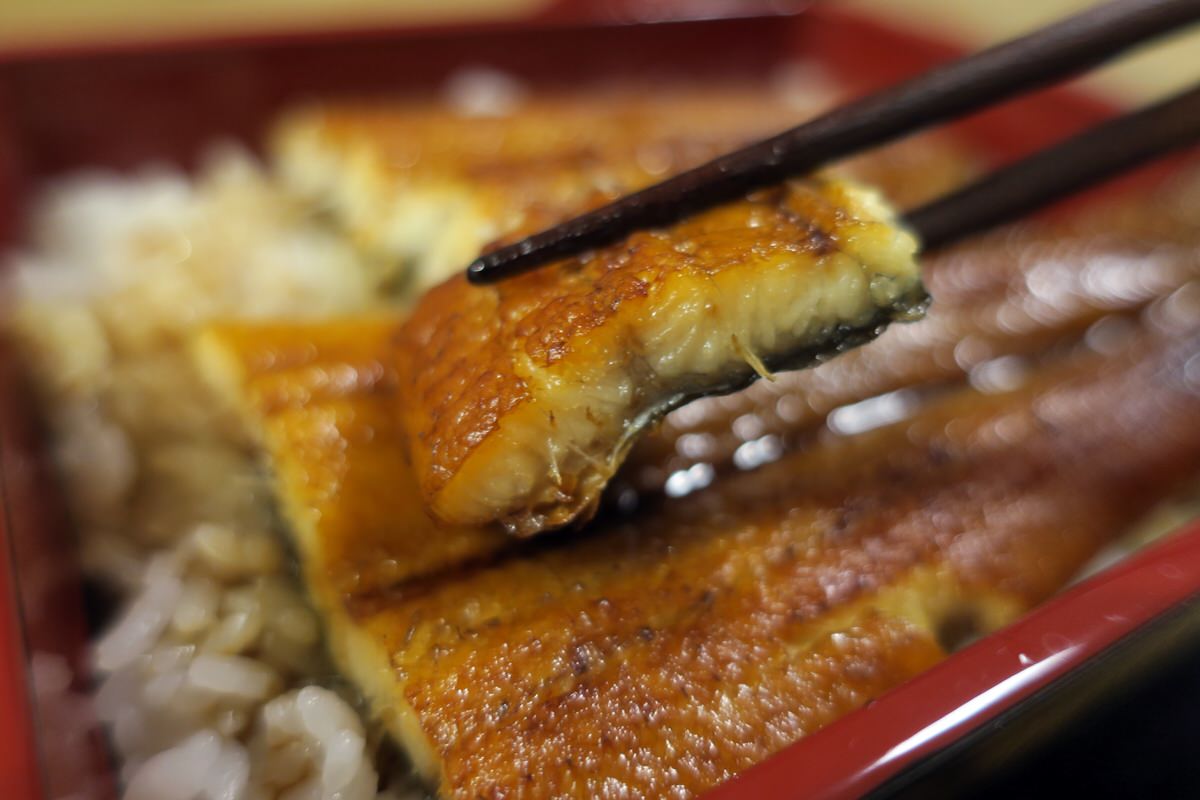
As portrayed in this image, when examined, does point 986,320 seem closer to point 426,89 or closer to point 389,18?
point 426,89

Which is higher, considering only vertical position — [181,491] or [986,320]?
[181,491]

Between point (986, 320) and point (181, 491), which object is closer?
point (181, 491)

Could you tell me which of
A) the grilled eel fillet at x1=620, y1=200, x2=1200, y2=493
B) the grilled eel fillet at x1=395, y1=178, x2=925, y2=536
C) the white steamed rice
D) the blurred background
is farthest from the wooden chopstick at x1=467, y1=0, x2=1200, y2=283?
the blurred background

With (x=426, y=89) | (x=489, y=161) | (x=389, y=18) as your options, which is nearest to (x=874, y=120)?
(x=489, y=161)

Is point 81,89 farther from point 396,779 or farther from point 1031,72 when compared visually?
point 1031,72

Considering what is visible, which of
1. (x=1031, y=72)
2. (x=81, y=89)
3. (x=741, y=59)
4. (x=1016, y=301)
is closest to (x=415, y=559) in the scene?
(x=1031, y=72)

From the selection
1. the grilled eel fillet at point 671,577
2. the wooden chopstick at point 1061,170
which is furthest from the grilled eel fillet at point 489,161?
the wooden chopstick at point 1061,170
